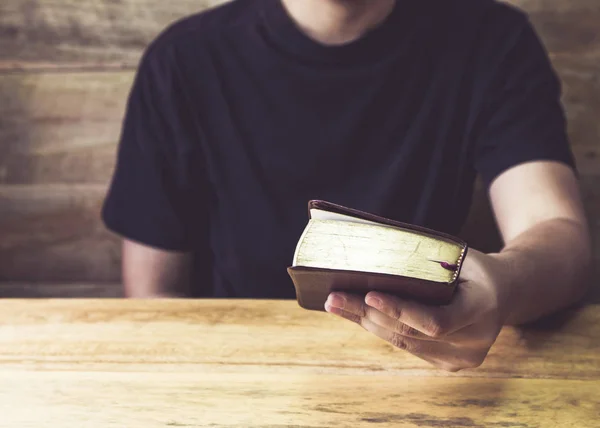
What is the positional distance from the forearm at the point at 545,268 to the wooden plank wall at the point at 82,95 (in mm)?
490

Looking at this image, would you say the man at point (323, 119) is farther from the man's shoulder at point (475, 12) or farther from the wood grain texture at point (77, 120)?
the wood grain texture at point (77, 120)

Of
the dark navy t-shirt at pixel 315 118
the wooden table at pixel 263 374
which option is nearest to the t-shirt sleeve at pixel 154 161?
the dark navy t-shirt at pixel 315 118

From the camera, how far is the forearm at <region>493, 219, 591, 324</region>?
2.14ft

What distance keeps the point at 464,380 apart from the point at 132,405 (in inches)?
12.6

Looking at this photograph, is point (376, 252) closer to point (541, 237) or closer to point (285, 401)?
point (285, 401)

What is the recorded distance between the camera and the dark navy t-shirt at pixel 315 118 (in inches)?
39.0

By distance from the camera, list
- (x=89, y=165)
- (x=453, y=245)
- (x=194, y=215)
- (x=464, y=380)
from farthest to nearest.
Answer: (x=89, y=165) < (x=194, y=215) < (x=464, y=380) < (x=453, y=245)

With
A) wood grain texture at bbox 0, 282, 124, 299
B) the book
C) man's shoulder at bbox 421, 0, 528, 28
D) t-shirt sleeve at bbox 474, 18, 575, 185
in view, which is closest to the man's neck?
man's shoulder at bbox 421, 0, 528, 28

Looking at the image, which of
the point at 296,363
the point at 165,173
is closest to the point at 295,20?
the point at 165,173

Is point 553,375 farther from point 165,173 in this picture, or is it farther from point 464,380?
point 165,173

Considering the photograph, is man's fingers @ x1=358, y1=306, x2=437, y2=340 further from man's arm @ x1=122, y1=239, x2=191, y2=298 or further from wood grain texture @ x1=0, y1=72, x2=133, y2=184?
wood grain texture @ x1=0, y1=72, x2=133, y2=184

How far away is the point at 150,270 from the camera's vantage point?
1090 mm

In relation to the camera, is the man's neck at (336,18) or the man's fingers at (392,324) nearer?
the man's fingers at (392,324)

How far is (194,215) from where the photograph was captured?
1115 mm
